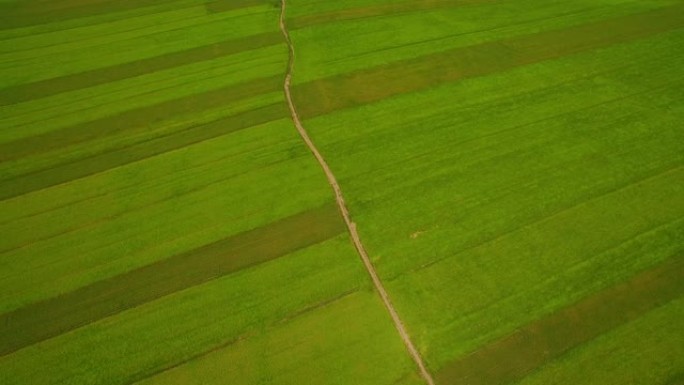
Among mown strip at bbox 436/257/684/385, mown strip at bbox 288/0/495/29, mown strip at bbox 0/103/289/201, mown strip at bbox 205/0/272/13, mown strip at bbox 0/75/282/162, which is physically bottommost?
mown strip at bbox 436/257/684/385

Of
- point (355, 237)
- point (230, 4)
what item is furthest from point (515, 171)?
point (230, 4)

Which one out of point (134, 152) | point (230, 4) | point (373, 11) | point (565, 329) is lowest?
point (565, 329)

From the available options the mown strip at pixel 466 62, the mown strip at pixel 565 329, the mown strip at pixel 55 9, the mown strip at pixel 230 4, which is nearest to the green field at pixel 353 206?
the mown strip at pixel 565 329

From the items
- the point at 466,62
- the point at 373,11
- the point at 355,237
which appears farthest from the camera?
the point at 373,11

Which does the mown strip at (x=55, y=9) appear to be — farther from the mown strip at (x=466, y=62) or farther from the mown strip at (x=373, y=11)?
the mown strip at (x=466, y=62)

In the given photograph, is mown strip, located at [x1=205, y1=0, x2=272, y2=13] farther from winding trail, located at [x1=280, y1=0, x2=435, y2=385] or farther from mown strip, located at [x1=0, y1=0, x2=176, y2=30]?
winding trail, located at [x1=280, y1=0, x2=435, y2=385]

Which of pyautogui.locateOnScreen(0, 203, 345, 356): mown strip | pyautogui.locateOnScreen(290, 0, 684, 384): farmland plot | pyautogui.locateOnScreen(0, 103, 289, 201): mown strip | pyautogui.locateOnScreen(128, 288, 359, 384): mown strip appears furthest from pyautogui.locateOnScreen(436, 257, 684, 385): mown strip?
pyautogui.locateOnScreen(0, 103, 289, 201): mown strip

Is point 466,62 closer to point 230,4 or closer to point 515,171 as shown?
point 515,171
